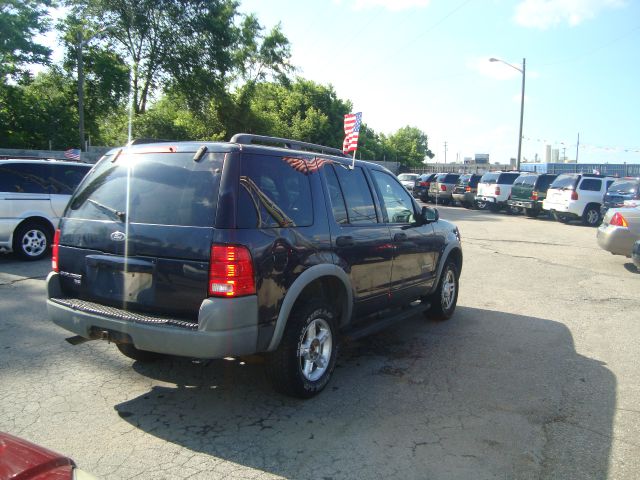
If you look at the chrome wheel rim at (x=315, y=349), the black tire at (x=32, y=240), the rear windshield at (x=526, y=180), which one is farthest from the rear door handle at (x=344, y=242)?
the rear windshield at (x=526, y=180)

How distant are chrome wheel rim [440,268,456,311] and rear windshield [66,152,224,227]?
3.66 meters

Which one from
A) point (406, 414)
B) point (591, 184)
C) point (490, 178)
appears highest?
point (490, 178)

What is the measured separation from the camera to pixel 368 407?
3953 millimetres

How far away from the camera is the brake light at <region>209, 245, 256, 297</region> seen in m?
3.39

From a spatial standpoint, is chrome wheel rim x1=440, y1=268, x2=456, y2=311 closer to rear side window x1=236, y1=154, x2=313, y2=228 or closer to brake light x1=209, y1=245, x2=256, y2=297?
rear side window x1=236, y1=154, x2=313, y2=228

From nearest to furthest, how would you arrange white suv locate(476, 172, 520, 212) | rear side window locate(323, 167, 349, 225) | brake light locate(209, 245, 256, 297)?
brake light locate(209, 245, 256, 297) < rear side window locate(323, 167, 349, 225) < white suv locate(476, 172, 520, 212)

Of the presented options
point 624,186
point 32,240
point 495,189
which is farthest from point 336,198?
point 495,189

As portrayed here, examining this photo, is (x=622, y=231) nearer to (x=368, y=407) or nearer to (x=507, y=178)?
(x=368, y=407)

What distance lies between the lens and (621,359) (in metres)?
5.17

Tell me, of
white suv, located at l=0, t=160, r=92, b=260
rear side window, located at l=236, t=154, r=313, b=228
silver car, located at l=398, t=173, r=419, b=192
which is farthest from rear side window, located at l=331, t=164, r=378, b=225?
silver car, located at l=398, t=173, r=419, b=192

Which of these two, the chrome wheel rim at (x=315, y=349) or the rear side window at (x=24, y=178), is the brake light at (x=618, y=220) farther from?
the rear side window at (x=24, y=178)

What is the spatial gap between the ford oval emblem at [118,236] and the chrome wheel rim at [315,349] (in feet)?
4.82

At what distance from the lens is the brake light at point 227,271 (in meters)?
3.39

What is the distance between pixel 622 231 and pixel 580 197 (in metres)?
10.1
